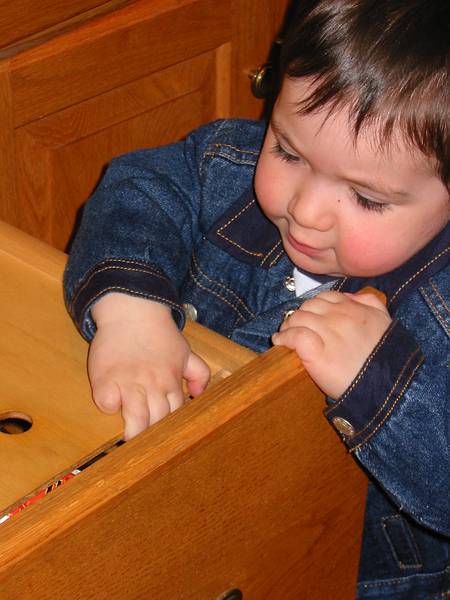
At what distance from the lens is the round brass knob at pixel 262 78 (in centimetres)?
131

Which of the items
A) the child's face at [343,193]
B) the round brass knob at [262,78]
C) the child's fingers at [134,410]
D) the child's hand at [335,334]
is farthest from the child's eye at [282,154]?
the round brass knob at [262,78]

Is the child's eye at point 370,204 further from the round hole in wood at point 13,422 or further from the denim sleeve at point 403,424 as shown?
the round hole in wood at point 13,422

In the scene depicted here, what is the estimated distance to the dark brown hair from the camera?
73 cm

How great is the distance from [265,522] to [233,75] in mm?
710

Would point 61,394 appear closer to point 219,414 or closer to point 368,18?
point 219,414

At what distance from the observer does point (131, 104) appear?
1174 mm

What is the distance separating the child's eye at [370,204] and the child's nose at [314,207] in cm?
2

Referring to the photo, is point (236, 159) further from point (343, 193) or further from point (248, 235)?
point (343, 193)

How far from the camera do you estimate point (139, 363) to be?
28.5 inches

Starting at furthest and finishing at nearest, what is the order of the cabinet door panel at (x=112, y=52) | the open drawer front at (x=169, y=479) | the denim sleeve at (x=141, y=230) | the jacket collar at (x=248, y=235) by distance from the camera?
the cabinet door panel at (x=112, y=52), the jacket collar at (x=248, y=235), the denim sleeve at (x=141, y=230), the open drawer front at (x=169, y=479)

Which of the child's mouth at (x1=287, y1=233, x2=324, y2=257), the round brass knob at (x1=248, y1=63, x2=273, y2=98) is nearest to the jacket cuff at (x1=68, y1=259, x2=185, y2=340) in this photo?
the child's mouth at (x1=287, y1=233, x2=324, y2=257)

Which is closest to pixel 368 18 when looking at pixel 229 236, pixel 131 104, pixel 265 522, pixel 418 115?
pixel 418 115

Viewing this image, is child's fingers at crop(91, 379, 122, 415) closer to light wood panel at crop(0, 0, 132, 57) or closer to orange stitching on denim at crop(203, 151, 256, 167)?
orange stitching on denim at crop(203, 151, 256, 167)

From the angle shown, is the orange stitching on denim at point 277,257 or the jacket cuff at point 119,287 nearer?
the jacket cuff at point 119,287
